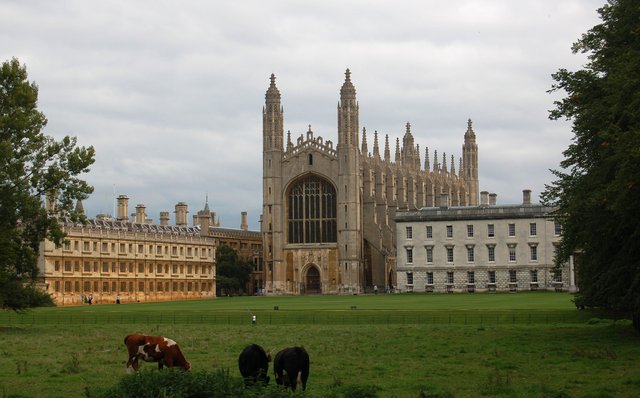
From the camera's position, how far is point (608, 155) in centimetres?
3052

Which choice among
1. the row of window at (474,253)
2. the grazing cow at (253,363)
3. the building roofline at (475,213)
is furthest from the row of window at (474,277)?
the grazing cow at (253,363)

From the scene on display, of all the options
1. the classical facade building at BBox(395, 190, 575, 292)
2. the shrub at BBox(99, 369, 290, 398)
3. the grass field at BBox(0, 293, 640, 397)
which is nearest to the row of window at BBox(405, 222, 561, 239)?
the classical facade building at BBox(395, 190, 575, 292)

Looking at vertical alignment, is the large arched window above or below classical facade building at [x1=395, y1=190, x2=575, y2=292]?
above

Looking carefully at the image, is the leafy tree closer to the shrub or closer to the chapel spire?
the shrub

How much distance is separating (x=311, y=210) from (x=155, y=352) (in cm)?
10607

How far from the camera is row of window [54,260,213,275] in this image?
100250mm

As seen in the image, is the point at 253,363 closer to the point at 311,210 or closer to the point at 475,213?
the point at 475,213

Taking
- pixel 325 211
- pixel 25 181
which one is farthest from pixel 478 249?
pixel 25 181

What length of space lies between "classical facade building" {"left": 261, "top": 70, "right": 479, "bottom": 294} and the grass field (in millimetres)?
73536

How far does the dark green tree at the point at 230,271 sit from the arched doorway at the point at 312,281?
911cm

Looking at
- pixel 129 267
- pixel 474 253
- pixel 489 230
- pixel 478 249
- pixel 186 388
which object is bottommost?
pixel 186 388

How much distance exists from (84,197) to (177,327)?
7280 mm

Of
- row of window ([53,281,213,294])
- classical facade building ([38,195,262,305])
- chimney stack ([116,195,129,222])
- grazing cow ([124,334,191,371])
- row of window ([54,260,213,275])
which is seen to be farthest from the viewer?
chimney stack ([116,195,129,222])

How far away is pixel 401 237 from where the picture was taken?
111188 millimetres
